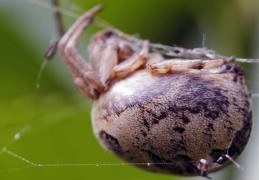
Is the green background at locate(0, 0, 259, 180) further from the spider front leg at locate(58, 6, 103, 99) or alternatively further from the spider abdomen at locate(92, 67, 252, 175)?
the spider abdomen at locate(92, 67, 252, 175)

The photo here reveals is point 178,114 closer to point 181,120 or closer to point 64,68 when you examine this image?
point 181,120

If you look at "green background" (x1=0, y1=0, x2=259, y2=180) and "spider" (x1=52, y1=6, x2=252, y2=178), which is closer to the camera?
"spider" (x1=52, y1=6, x2=252, y2=178)

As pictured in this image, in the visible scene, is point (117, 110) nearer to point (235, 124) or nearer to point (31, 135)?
point (235, 124)

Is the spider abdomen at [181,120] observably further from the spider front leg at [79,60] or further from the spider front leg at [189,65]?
the spider front leg at [79,60]

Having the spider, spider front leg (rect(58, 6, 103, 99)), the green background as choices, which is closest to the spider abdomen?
the spider

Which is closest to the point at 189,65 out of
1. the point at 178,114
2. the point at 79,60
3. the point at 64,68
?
the point at 178,114

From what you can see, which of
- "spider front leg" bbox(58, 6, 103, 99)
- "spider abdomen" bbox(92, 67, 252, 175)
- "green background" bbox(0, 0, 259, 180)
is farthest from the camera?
"green background" bbox(0, 0, 259, 180)
